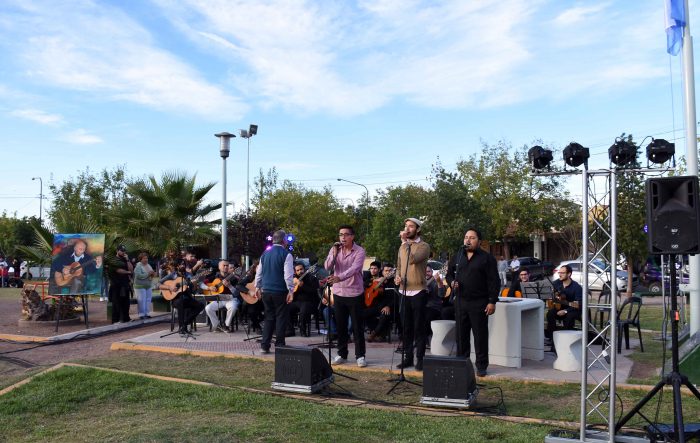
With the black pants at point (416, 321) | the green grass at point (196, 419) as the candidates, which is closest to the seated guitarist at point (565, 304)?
the black pants at point (416, 321)

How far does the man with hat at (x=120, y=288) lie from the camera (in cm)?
1429

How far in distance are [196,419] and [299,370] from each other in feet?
4.38

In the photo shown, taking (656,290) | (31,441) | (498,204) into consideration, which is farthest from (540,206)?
(31,441)

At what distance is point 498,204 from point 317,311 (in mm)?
29206

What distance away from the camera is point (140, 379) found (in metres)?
8.14

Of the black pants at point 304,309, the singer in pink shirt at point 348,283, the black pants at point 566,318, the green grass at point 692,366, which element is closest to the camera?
the green grass at point 692,366

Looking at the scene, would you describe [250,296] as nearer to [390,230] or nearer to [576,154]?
[576,154]

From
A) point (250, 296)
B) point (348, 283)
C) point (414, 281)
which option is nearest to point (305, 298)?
point (250, 296)

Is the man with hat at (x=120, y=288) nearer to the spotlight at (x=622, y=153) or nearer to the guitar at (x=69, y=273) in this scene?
the guitar at (x=69, y=273)

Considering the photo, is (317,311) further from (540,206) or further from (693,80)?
(540,206)

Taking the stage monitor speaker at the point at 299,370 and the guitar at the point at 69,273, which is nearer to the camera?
the stage monitor speaker at the point at 299,370

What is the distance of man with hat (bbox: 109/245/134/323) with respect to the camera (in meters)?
14.3

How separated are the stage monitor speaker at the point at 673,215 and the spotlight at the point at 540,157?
2.81ft

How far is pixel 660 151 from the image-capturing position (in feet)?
16.9
